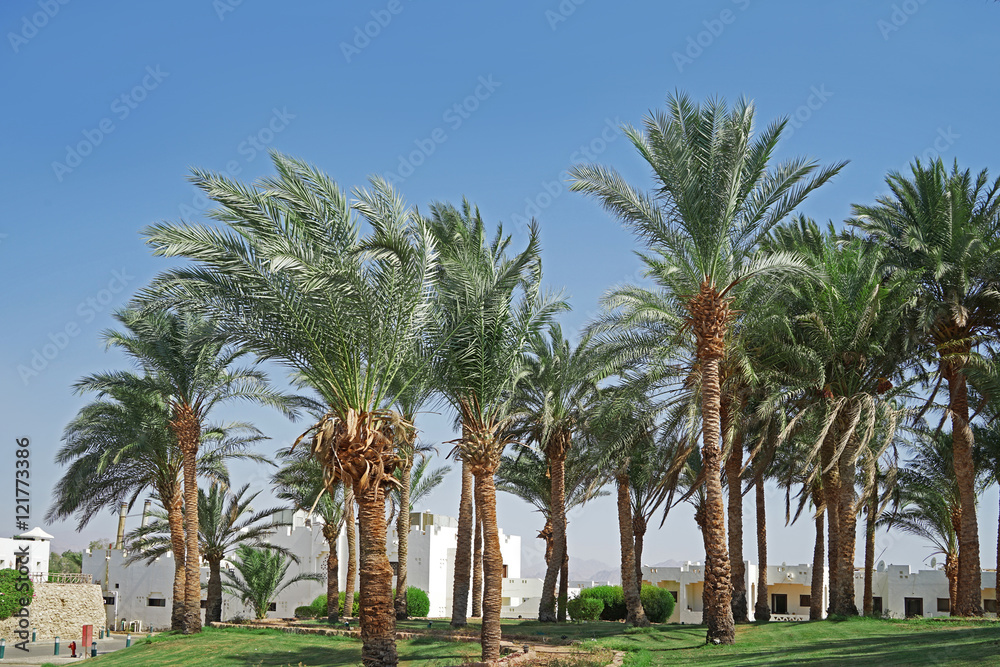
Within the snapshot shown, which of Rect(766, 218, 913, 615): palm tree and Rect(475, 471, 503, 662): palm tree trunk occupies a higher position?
Rect(766, 218, 913, 615): palm tree

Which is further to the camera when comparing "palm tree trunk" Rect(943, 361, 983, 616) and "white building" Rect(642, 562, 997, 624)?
"white building" Rect(642, 562, 997, 624)

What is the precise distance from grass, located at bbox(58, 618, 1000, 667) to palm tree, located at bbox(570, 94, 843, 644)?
1904 millimetres

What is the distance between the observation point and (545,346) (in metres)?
26.8

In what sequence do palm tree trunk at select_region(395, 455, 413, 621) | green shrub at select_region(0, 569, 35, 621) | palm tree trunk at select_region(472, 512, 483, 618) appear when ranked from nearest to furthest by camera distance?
palm tree trunk at select_region(395, 455, 413, 621)
palm tree trunk at select_region(472, 512, 483, 618)
green shrub at select_region(0, 569, 35, 621)

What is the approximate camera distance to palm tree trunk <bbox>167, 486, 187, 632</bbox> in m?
30.2

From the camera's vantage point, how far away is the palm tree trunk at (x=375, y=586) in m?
16.4

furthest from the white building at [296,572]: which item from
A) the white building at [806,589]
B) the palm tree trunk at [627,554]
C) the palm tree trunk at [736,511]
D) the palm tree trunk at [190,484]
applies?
the palm tree trunk at [736,511]

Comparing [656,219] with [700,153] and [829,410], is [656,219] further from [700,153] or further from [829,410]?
[829,410]

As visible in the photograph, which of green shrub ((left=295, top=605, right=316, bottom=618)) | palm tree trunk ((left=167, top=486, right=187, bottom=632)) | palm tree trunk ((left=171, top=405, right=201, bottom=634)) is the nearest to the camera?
palm tree trunk ((left=171, top=405, right=201, bottom=634))

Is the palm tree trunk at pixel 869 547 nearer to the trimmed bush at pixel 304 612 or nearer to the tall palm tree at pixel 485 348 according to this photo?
the tall palm tree at pixel 485 348

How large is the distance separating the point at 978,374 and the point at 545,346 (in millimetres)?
11863

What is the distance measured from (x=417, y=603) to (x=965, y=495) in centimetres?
2826

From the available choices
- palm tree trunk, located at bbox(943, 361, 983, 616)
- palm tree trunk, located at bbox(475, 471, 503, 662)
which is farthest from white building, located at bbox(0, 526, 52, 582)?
palm tree trunk, located at bbox(943, 361, 983, 616)

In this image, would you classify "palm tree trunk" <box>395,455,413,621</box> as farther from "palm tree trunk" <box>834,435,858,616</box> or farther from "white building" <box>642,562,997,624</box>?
"white building" <box>642,562,997,624</box>
